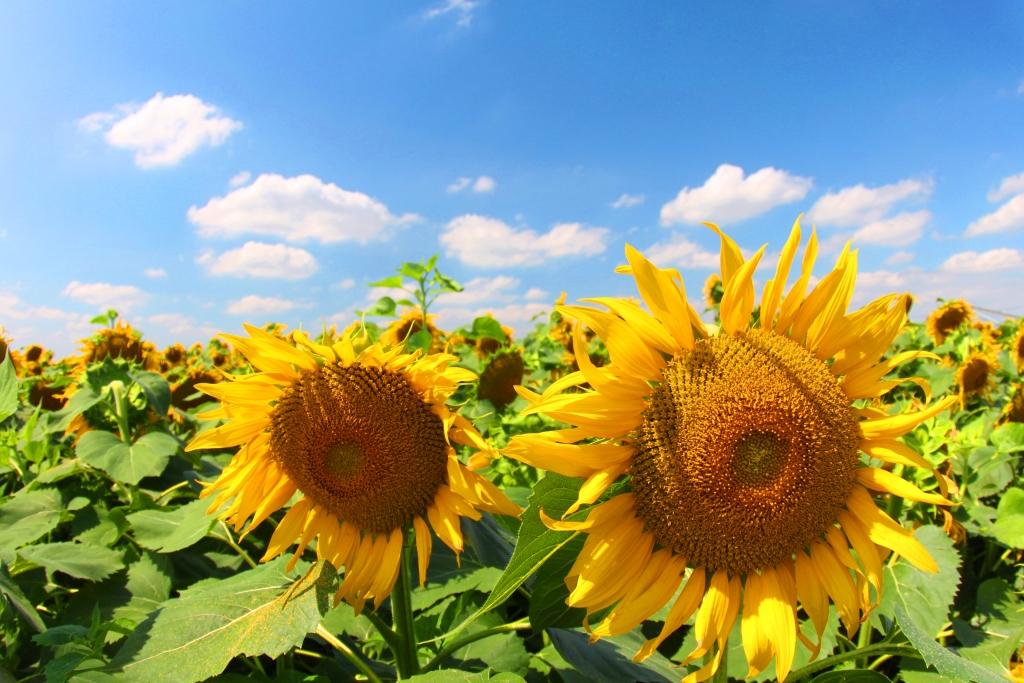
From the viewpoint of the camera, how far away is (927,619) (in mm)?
2193

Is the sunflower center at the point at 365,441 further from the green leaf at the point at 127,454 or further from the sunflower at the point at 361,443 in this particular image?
the green leaf at the point at 127,454

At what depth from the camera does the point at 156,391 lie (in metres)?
3.69

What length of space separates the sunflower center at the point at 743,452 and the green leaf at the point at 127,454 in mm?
2669

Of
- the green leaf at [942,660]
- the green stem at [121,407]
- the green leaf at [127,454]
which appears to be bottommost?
the green leaf at [942,660]

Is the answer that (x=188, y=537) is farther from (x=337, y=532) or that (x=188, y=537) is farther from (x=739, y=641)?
(x=739, y=641)

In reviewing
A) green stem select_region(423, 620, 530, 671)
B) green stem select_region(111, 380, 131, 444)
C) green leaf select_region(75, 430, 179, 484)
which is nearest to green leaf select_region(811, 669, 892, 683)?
green stem select_region(423, 620, 530, 671)

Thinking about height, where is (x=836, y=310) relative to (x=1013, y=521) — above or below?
above

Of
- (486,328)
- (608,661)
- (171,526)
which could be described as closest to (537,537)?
(608,661)

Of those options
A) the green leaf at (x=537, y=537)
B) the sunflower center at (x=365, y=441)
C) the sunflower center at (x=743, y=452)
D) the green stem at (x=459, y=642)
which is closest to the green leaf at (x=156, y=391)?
the sunflower center at (x=365, y=441)

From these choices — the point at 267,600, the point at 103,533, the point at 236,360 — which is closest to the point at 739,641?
the point at 267,600

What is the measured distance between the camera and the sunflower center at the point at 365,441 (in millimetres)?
→ 1943

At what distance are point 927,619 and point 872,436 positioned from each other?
99 centimetres

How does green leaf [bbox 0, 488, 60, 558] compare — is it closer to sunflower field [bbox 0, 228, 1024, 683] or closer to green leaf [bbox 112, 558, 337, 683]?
sunflower field [bbox 0, 228, 1024, 683]

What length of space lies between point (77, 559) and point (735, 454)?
2.40 m
